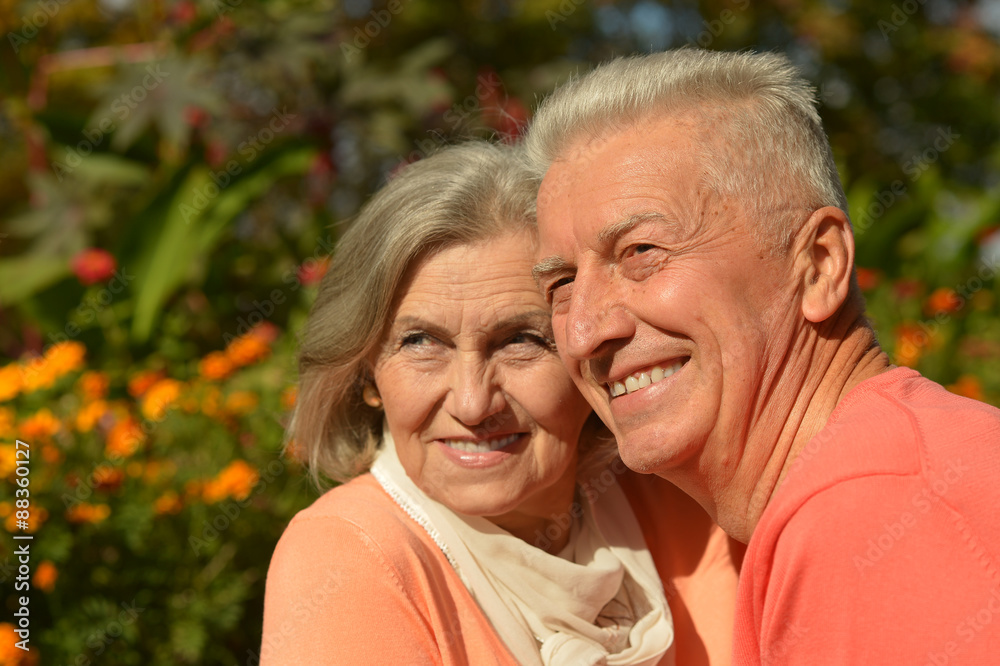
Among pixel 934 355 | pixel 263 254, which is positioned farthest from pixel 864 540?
pixel 263 254

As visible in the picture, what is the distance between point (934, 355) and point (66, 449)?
3.85 m

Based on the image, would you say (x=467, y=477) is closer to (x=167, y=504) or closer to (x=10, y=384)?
(x=167, y=504)

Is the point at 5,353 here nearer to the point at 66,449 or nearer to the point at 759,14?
the point at 66,449

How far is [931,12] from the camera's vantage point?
9.56m

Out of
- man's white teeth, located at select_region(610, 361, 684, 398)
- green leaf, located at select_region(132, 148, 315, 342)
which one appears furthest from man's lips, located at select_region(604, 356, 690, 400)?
green leaf, located at select_region(132, 148, 315, 342)

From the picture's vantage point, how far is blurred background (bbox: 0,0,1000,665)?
9.57 ft

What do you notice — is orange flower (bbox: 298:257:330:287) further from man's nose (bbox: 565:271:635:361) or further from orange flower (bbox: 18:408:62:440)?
man's nose (bbox: 565:271:635:361)

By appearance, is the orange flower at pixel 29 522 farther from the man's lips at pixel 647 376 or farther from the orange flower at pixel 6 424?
the man's lips at pixel 647 376

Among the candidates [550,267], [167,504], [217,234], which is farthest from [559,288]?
[217,234]

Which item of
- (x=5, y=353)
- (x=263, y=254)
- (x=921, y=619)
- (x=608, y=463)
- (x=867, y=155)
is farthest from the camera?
(x=867, y=155)

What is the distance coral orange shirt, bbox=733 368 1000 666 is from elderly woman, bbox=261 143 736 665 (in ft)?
2.33

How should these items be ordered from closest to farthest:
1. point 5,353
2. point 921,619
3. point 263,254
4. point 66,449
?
point 921,619, point 66,449, point 5,353, point 263,254

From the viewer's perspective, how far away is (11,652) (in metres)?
2.60

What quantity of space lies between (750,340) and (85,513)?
219 centimetres
